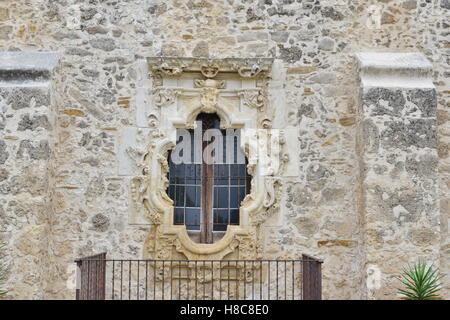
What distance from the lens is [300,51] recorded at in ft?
29.6

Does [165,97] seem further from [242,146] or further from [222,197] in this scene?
[222,197]

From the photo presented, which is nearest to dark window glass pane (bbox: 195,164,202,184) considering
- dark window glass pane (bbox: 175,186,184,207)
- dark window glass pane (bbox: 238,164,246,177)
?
dark window glass pane (bbox: 175,186,184,207)

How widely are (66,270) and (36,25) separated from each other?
3181mm

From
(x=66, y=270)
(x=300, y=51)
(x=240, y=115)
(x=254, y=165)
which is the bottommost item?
(x=66, y=270)

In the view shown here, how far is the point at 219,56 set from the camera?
9.02 m

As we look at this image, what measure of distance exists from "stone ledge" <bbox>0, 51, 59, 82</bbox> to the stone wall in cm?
16

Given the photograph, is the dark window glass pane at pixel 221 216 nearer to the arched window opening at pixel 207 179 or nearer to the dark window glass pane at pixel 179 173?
the arched window opening at pixel 207 179

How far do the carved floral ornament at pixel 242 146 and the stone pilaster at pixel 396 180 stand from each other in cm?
121

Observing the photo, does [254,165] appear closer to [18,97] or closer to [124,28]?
[124,28]

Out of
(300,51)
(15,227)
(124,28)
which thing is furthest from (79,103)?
(300,51)

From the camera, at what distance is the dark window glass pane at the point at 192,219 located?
29.4ft

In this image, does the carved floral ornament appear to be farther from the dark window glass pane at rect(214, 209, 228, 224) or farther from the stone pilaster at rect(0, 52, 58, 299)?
the stone pilaster at rect(0, 52, 58, 299)

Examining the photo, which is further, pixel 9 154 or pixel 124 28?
pixel 124 28

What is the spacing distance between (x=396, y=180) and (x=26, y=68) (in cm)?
466
